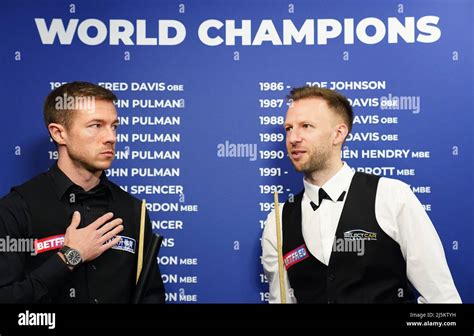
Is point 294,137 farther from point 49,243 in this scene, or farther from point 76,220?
point 49,243

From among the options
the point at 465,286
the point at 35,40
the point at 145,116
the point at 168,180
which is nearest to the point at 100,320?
the point at 168,180

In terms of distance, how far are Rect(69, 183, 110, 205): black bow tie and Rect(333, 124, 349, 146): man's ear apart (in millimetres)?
844

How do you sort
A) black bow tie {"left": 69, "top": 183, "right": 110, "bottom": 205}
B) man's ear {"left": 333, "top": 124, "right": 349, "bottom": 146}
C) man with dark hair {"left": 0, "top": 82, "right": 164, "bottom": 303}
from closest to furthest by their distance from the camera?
man with dark hair {"left": 0, "top": 82, "right": 164, "bottom": 303}
black bow tie {"left": 69, "top": 183, "right": 110, "bottom": 205}
man's ear {"left": 333, "top": 124, "right": 349, "bottom": 146}

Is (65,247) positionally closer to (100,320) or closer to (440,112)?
(100,320)

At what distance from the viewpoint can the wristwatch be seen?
1.87 meters

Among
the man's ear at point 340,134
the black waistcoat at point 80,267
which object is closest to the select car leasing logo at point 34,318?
the black waistcoat at point 80,267

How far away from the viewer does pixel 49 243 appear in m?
1.92

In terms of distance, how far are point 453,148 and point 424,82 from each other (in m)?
0.28

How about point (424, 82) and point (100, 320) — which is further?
point (424, 82)

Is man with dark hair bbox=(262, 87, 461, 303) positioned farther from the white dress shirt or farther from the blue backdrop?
the blue backdrop

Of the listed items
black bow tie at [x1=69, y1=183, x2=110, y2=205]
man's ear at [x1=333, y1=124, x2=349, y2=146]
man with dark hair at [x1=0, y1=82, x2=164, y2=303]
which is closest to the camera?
man with dark hair at [x1=0, y1=82, x2=164, y2=303]

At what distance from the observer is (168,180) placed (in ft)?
7.23

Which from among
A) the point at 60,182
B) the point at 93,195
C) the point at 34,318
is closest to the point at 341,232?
the point at 93,195

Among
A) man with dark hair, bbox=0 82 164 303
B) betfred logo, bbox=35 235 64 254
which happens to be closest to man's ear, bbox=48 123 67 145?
man with dark hair, bbox=0 82 164 303
